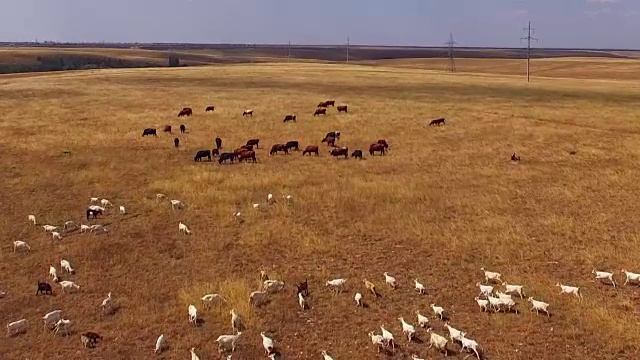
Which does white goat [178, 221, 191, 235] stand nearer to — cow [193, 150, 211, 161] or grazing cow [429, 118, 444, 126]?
cow [193, 150, 211, 161]

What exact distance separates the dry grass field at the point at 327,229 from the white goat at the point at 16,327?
0.73 feet

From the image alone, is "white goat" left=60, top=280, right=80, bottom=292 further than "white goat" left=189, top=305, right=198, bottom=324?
Yes

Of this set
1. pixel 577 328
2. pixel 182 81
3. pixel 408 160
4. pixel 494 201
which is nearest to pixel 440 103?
pixel 408 160

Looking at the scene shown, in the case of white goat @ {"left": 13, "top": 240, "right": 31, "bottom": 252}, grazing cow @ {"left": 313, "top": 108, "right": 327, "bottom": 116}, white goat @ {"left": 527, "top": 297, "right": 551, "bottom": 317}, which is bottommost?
white goat @ {"left": 527, "top": 297, "right": 551, "bottom": 317}

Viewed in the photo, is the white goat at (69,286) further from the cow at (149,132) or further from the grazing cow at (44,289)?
the cow at (149,132)

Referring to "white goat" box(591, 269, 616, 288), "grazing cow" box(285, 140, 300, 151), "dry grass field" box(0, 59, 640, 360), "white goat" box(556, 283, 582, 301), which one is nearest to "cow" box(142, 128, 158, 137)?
"dry grass field" box(0, 59, 640, 360)

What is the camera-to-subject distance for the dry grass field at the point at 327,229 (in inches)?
599

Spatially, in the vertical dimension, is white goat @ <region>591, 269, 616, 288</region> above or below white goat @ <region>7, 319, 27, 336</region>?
above

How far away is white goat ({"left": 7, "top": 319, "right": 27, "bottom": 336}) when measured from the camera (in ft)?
50.5

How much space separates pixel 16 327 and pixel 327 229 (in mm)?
10967

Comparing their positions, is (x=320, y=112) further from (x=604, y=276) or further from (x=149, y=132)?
(x=604, y=276)

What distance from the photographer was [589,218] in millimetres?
22859

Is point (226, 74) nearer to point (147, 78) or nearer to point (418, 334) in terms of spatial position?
point (147, 78)

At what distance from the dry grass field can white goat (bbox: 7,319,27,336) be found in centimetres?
22
